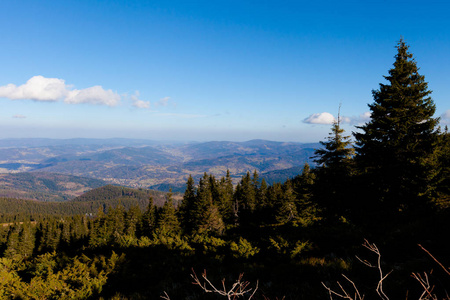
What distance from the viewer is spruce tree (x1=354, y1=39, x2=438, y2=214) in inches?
584

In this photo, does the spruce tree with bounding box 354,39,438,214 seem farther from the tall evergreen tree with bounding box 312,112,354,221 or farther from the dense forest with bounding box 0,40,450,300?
the tall evergreen tree with bounding box 312,112,354,221

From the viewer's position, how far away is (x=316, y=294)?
5426 mm

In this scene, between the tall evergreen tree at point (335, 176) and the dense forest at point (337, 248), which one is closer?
the dense forest at point (337, 248)

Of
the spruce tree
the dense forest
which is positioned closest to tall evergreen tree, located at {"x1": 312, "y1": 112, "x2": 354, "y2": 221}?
the dense forest

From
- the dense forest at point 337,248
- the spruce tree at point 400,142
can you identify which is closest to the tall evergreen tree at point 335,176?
the dense forest at point 337,248

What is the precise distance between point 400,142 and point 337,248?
439 inches

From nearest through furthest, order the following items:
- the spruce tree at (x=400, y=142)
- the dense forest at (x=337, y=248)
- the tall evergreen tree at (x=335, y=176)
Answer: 1. the dense forest at (x=337, y=248)
2. the spruce tree at (x=400, y=142)
3. the tall evergreen tree at (x=335, y=176)

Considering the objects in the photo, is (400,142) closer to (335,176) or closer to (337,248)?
(335,176)

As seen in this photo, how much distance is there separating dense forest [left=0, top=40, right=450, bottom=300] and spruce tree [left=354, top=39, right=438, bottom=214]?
68 mm

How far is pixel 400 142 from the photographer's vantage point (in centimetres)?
1584

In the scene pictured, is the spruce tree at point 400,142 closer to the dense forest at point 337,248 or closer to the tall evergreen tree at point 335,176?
the dense forest at point 337,248

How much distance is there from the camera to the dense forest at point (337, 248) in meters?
6.01

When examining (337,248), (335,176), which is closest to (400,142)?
(335,176)

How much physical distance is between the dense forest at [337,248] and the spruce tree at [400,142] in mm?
68
